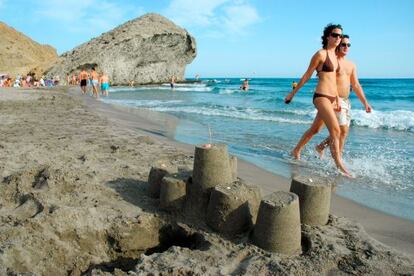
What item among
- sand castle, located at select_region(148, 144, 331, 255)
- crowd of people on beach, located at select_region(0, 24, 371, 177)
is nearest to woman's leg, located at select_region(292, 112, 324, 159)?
crowd of people on beach, located at select_region(0, 24, 371, 177)

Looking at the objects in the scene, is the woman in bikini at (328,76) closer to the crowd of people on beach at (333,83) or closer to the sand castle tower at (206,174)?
the crowd of people on beach at (333,83)

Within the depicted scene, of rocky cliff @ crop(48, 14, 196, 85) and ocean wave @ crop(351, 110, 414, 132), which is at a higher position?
rocky cliff @ crop(48, 14, 196, 85)

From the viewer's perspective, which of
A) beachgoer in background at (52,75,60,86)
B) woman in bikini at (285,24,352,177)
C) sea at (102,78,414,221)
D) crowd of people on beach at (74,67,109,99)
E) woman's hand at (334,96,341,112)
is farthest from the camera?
beachgoer in background at (52,75,60,86)

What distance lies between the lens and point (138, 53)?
42.5 m

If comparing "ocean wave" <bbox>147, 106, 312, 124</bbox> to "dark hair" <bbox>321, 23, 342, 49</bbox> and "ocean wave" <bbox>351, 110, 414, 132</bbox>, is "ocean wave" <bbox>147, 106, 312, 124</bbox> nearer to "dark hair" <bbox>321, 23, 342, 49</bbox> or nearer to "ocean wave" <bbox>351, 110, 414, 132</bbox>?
"ocean wave" <bbox>351, 110, 414, 132</bbox>

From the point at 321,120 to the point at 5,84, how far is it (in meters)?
31.3

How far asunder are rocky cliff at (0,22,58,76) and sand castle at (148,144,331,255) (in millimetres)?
47305

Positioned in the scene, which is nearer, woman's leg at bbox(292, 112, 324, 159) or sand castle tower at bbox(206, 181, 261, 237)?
sand castle tower at bbox(206, 181, 261, 237)

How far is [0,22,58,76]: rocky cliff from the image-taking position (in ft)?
166

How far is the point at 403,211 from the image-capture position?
3.83m

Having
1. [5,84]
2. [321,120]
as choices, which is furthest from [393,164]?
[5,84]

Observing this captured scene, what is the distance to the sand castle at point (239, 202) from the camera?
2.63m

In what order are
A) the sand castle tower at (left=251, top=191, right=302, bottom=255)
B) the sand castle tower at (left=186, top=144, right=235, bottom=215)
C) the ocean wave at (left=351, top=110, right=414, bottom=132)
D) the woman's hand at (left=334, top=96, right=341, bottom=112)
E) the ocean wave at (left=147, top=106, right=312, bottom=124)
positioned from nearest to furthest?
the sand castle tower at (left=251, top=191, right=302, bottom=255), the sand castle tower at (left=186, top=144, right=235, bottom=215), the woman's hand at (left=334, top=96, right=341, bottom=112), the ocean wave at (left=351, top=110, right=414, bottom=132), the ocean wave at (left=147, top=106, right=312, bottom=124)

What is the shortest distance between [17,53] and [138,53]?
85.8ft
